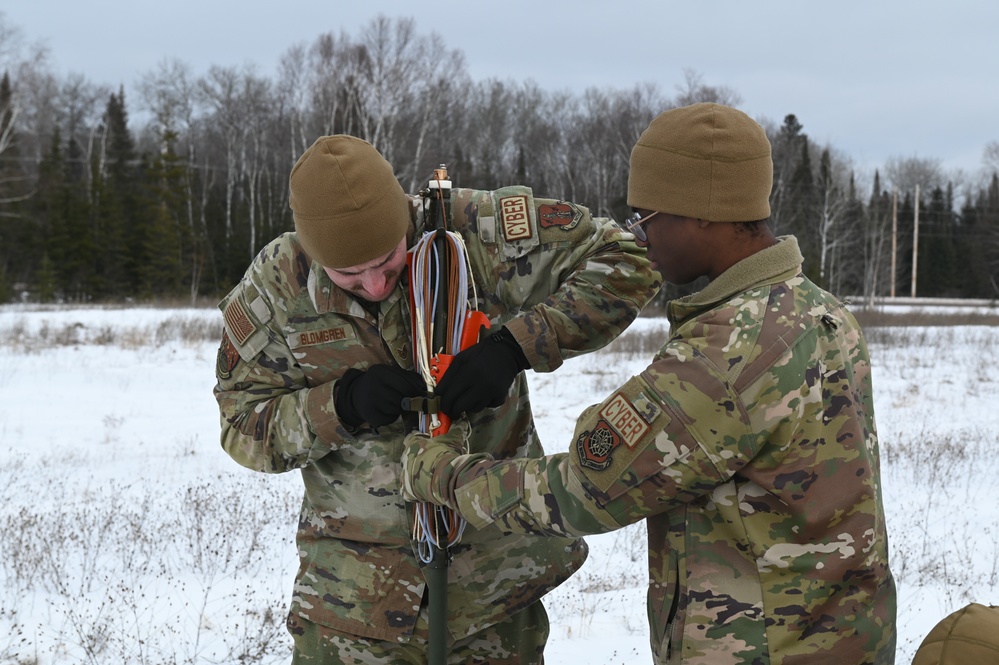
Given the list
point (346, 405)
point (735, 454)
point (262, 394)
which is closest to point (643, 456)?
point (735, 454)

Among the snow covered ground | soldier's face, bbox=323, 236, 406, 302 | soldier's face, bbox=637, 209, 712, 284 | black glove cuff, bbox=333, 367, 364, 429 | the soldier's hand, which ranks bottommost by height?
the snow covered ground

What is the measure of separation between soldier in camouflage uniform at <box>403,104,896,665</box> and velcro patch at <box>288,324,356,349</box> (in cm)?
90

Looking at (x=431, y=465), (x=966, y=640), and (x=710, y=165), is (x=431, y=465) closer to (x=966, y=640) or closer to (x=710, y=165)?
(x=710, y=165)

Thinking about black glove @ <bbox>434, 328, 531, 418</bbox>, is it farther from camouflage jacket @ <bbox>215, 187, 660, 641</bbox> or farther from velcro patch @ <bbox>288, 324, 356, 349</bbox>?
velcro patch @ <bbox>288, 324, 356, 349</bbox>

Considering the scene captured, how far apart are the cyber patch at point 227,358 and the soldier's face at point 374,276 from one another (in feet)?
1.33

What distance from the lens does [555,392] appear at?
1316cm

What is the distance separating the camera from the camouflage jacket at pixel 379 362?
2.75m

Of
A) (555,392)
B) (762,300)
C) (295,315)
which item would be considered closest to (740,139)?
(762,300)

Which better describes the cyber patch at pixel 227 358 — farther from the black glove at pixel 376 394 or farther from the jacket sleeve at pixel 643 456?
the jacket sleeve at pixel 643 456

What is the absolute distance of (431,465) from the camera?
231 cm

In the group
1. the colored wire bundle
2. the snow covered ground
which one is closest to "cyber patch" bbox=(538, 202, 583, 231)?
the colored wire bundle

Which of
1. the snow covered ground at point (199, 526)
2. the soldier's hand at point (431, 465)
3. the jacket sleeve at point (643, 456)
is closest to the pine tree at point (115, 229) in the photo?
the snow covered ground at point (199, 526)

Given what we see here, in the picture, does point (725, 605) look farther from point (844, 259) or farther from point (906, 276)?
A: point (906, 276)

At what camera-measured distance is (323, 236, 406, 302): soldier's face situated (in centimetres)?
266
